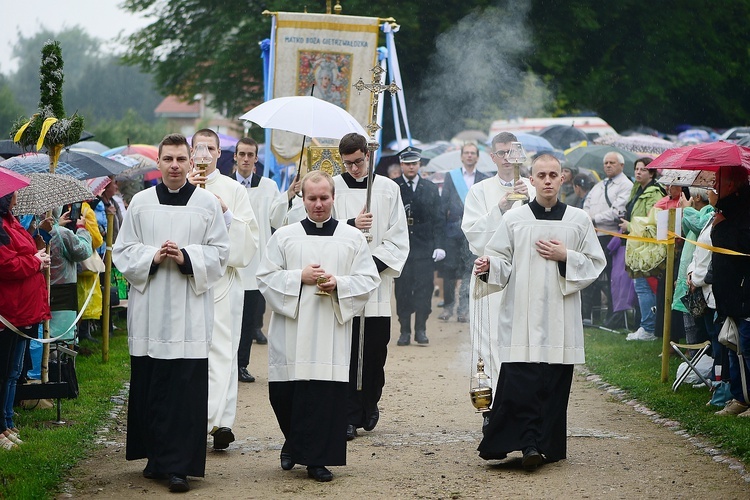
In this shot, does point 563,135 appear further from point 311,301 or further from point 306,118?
point 311,301

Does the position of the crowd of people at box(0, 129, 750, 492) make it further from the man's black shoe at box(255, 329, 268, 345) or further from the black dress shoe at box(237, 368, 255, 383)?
the man's black shoe at box(255, 329, 268, 345)

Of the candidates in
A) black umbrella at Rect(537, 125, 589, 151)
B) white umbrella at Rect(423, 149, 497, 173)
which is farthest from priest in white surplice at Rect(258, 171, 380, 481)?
black umbrella at Rect(537, 125, 589, 151)

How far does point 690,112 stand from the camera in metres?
32.4

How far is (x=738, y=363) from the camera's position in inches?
367

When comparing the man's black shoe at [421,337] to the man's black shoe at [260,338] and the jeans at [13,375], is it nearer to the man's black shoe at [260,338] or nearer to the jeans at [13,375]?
the man's black shoe at [260,338]

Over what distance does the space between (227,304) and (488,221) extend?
7.02 ft

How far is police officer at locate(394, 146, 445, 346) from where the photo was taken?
47.7ft

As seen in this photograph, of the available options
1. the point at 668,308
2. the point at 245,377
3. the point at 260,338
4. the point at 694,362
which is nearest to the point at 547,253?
the point at 694,362

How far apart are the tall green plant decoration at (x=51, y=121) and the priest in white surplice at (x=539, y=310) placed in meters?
3.45

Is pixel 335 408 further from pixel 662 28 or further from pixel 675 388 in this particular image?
pixel 662 28

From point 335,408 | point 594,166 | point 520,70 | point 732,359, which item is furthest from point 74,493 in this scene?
point 520,70

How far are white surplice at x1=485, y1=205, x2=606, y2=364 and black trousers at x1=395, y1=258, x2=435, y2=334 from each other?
6.36 m

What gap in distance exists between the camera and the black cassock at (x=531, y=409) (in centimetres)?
765

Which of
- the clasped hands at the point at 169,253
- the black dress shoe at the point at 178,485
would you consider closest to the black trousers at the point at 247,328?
the clasped hands at the point at 169,253
